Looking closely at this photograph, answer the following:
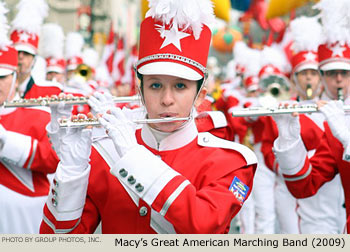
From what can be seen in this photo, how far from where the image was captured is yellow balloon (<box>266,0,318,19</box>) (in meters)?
10.6

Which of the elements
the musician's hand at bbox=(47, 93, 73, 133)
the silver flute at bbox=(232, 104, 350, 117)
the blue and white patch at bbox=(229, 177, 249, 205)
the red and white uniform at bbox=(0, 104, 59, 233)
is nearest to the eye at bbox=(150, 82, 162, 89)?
the blue and white patch at bbox=(229, 177, 249, 205)

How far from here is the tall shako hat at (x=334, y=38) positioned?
3.92 metres

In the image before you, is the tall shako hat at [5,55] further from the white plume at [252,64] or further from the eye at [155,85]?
the white plume at [252,64]

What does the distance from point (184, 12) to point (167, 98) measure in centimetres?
40

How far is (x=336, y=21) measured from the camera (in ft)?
13.0

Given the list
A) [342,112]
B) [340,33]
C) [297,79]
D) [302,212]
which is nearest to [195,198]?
[342,112]

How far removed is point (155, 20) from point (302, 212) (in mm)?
3199

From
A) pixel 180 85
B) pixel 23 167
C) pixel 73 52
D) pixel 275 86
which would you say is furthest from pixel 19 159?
pixel 73 52

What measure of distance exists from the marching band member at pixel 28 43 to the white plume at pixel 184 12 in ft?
8.53

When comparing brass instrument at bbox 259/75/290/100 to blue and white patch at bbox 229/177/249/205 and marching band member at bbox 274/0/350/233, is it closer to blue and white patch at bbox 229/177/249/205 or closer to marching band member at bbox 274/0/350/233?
marching band member at bbox 274/0/350/233

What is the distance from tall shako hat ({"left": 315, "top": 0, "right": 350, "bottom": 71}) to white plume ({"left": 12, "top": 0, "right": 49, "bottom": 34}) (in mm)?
3467

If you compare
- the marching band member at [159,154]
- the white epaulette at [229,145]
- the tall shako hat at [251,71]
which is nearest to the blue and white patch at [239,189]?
the marching band member at [159,154]

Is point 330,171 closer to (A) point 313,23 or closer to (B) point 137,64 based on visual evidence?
(B) point 137,64

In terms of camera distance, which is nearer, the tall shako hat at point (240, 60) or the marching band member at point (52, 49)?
the marching band member at point (52, 49)
